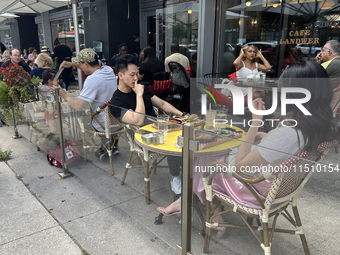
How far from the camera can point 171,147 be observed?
6.48 feet

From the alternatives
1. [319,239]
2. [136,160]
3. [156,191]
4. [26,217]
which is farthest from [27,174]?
[319,239]

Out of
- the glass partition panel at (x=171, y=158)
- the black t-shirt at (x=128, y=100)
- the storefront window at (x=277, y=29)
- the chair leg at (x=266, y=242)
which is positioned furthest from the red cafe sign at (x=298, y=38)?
the chair leg at (x=266, y=242)

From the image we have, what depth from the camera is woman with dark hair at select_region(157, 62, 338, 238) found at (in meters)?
1.59

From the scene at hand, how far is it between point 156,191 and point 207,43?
5.86 meters

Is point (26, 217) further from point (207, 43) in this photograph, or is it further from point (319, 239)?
point (207, 43)

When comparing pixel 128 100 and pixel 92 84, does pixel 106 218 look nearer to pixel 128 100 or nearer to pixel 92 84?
pixel 128 100

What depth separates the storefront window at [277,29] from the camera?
5.87m

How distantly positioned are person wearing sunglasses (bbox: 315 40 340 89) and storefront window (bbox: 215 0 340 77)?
154 cm

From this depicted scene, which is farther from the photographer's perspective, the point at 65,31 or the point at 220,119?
the point at 65,31

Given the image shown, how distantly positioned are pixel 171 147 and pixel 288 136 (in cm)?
76

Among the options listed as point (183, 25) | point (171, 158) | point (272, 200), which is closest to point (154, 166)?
point (171, 158)

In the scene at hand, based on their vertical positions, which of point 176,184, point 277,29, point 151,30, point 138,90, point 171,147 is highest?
point 151,30

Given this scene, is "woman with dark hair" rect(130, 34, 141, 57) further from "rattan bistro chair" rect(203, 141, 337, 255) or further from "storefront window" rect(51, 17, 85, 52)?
"rattan bistro chair" rect(203, 141, 337, 255)

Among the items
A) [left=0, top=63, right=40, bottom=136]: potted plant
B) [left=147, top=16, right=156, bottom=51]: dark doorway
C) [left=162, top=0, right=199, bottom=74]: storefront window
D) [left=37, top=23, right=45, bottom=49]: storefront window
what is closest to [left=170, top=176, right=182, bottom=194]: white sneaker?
[left=0, top=63, right=40, bottom=136]: potted plant
